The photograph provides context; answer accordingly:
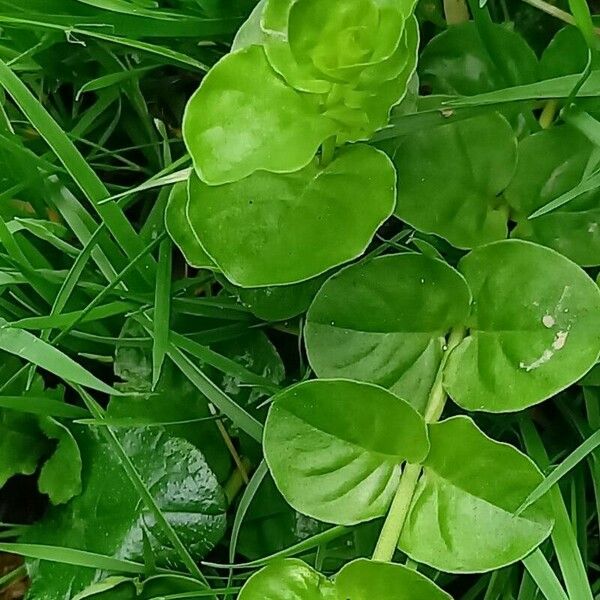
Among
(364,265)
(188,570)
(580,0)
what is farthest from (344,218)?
(188,570)

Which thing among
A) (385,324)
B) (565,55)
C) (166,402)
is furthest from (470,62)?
(166,402)

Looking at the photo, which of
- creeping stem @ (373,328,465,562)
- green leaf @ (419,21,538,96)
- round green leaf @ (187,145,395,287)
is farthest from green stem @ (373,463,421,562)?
green leaf @ (419,21,538,96)

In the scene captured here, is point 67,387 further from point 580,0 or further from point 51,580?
point 580,0

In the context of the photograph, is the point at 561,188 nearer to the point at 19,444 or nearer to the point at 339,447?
the point at 339,447

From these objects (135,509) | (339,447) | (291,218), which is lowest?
(135,509)

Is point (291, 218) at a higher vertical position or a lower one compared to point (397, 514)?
higher

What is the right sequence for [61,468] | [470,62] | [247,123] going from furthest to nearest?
[61,468] → [470,62] → [247,123]
